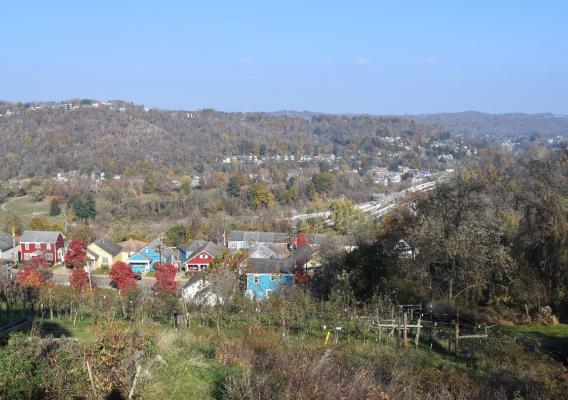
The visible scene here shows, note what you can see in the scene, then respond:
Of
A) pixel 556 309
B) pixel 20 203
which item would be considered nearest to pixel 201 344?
pixel 556 309

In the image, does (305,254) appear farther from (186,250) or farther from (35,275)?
(35,275)

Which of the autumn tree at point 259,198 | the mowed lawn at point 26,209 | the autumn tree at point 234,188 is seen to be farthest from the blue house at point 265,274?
the autumn tree at point 234,188

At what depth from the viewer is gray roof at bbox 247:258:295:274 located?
22.4 meters

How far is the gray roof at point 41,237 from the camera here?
3162 cm

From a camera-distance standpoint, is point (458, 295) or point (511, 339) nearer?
point (511, 339)

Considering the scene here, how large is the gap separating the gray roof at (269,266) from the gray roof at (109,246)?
11.0 meters

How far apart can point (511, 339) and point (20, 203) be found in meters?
48.0

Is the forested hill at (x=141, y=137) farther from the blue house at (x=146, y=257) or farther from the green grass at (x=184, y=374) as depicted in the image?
the green grass at (x=184, y=374)

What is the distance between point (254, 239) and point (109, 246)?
822 cm

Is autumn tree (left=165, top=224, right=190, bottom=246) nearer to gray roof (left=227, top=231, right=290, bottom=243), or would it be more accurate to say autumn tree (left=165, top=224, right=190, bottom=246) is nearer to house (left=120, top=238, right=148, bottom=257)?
house (left=120, top=238, right=148, bottom=257)

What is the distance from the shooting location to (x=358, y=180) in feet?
212

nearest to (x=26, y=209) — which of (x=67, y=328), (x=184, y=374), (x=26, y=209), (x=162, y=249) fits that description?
(x=26, y=209)

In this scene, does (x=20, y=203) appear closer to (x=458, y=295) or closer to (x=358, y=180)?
(x=358, y=180)

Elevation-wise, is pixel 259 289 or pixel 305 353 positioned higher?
pixel 305 353
